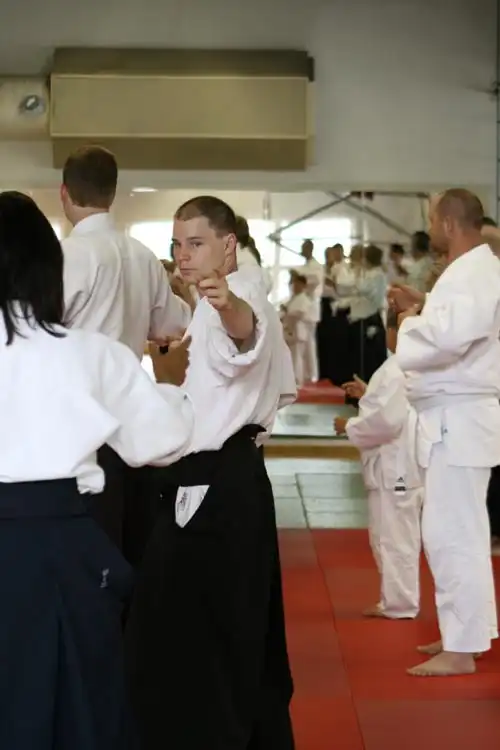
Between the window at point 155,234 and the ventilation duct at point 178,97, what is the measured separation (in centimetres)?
63

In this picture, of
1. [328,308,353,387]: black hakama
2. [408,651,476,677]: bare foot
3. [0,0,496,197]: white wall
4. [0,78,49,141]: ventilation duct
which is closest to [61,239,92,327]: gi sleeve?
[408,651,476,677]: bare foot

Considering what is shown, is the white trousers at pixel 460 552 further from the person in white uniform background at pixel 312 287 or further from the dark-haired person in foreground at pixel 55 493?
the person in white uniform background at pixel 312 287

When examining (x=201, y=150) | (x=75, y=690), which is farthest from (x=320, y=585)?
(x=201, y=150)

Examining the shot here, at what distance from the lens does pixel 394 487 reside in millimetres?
4430

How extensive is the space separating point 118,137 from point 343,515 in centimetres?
290

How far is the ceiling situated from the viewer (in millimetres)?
7613

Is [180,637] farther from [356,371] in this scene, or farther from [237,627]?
[356,371]

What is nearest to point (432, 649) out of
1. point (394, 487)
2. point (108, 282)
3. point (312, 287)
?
point (394, 487)

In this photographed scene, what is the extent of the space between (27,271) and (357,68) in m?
6.19

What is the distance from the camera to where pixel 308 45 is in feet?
25.2

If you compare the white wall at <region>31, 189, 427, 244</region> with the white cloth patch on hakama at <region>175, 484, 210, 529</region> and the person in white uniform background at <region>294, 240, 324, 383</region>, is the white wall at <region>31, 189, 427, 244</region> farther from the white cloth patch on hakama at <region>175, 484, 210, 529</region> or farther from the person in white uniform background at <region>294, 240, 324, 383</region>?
the white cloth patch on hakama at <region>175, 484, 210, 529</region>

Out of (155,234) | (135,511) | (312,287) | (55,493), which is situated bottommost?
(135,511)

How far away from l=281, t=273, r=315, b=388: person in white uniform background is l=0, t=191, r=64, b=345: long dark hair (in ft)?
20.2

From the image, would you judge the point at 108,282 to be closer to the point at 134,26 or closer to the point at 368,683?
the point at 368,683
